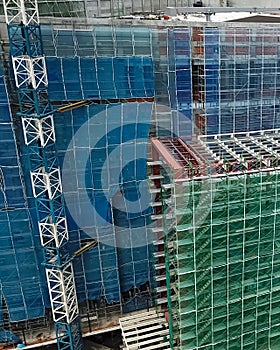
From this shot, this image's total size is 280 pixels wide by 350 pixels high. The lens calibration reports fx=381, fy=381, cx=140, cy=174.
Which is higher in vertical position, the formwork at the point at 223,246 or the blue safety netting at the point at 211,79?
the blue safety netting at the point at 211,79

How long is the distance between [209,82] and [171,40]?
2.78m

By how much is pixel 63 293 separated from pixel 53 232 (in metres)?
2.96

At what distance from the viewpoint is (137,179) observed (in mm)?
18766

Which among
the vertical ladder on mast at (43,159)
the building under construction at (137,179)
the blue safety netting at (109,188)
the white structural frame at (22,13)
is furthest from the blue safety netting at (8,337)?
the white structural frame at (22,13)

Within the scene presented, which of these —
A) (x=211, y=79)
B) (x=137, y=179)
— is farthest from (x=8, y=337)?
(x=211, y=79)

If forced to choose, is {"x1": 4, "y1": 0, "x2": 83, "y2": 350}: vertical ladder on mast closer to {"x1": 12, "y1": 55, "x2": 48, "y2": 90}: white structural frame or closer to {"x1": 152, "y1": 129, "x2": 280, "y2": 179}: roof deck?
{"x1": 12, "y1": 55, "x2": 48, "y2": 90}: white structural frame

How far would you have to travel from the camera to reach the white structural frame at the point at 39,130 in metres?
15.7

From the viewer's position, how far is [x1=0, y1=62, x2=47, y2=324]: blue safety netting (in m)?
16.5

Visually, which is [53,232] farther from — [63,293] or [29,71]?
[29,71]

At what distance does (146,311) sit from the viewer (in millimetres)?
20438

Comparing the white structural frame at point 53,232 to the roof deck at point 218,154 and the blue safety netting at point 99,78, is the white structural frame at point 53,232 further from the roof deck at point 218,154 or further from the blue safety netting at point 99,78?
the blue safety netting at point 99,78

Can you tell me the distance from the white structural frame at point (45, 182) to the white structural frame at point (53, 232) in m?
1.20

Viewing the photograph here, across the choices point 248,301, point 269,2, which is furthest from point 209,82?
point 269,2

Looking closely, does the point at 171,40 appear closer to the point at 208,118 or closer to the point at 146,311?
the point at 208,118
